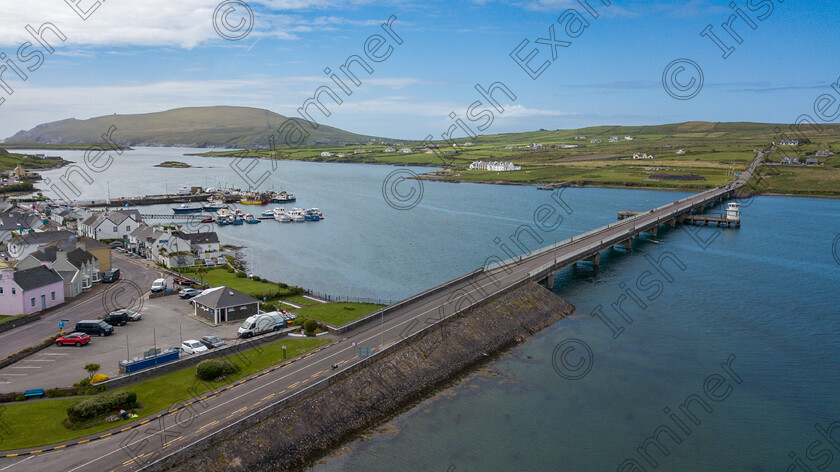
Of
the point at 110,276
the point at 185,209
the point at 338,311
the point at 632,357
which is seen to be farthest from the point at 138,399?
the point at 185,209

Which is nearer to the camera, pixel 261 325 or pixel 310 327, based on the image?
pixel 310 327

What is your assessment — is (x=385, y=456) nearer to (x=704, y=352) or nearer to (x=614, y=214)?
(x=704, y=352)

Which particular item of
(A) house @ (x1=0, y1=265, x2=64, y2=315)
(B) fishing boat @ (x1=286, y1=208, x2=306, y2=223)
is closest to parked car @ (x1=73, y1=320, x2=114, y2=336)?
(A) house @ (x1=0, y1=265, x2=64, y2=315)

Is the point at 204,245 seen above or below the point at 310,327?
below

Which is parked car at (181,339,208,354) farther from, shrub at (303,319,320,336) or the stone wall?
the stone wall

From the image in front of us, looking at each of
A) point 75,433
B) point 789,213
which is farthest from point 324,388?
point 789,213

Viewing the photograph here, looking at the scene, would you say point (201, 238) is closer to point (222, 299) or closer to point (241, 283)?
point (241, 283)

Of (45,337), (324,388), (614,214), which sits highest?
(614,214)

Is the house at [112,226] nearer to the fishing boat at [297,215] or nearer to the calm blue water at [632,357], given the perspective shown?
the calm blue water at [632,357]
